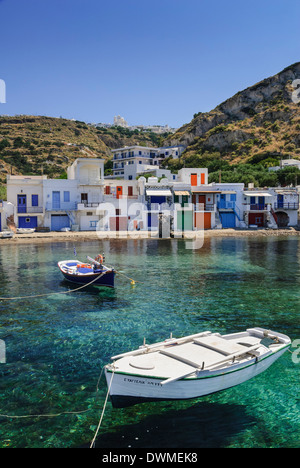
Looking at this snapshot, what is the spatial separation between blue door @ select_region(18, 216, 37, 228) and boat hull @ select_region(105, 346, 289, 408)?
153ft

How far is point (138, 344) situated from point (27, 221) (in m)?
43.1

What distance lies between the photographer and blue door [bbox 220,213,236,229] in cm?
5778

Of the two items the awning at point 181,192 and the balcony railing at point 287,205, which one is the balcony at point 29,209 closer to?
the awning at point 181,192

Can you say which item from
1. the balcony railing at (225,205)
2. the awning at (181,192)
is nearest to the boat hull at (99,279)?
the awning at (181,192)

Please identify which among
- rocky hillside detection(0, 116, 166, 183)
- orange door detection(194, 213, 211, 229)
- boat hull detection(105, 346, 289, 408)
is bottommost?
boat hull detection(105, 346, 289, 408)

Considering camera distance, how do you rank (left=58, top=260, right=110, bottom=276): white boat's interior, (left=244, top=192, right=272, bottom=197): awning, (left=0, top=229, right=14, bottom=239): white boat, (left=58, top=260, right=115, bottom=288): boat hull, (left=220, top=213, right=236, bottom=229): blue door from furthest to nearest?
(left=220, top=213, right=236, bottom=229): blue door < (left=244, top=192, right=272, bottom=197): awning < (left=0, top=229, right=14, bottom=239): white boat < (left=58, top=260, right=110, bottom=276): white boat's interior < (left=58, top=260, right=115, bottom=288): boat hull

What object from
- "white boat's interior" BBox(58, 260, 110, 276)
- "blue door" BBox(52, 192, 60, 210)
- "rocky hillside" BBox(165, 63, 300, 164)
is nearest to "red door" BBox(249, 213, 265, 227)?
"blue door" BBox(52, 192, 60, 210)

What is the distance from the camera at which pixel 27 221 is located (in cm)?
5206

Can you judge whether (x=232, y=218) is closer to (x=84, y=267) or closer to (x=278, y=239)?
(x=278, y=239)

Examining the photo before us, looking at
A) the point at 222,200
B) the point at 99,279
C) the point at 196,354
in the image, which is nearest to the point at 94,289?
the point at 99,279

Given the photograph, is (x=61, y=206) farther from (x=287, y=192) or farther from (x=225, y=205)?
(x=287, y=192)

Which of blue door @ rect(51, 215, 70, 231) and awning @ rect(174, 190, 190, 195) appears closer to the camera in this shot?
blue door @ rect(51, 215, 70, 231)

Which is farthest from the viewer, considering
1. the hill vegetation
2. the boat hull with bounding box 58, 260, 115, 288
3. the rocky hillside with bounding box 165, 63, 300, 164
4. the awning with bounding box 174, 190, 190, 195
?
the rocky hillside with bounding box 165, 63, 300, 164

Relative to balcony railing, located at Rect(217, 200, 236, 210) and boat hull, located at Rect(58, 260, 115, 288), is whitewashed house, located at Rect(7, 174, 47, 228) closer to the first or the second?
balcony railing, located at Rect(217, 200, 236, 210)
